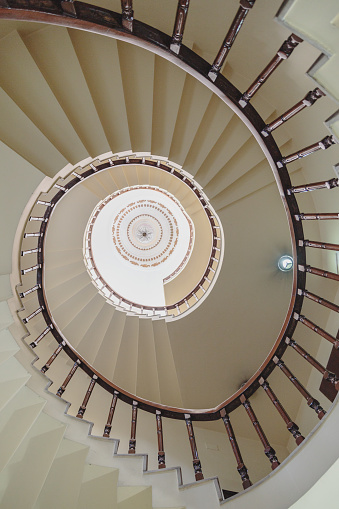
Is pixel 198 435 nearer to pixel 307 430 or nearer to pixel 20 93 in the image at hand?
pixel 307 430

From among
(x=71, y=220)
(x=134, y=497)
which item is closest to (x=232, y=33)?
(x=134, y=497)

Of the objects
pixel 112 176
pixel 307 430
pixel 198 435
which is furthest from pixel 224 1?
pixel 198 435

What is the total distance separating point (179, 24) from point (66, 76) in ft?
4.80

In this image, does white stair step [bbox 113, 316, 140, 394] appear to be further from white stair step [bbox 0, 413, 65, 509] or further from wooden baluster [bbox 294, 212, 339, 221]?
wooden baluster [bbox 294, 212, 339, 221]

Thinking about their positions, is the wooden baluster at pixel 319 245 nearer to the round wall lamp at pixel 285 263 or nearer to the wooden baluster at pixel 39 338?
the round wall lamp at pixel 285 263

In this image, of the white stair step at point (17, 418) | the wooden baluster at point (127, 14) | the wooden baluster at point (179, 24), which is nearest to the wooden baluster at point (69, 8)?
the wooden baluster at point (127, 14)

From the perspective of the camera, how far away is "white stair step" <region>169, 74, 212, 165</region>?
3.63m

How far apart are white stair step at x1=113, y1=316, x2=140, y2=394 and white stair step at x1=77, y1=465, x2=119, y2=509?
2781 millimetres

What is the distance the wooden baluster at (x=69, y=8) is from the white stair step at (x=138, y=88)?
3.79 feet

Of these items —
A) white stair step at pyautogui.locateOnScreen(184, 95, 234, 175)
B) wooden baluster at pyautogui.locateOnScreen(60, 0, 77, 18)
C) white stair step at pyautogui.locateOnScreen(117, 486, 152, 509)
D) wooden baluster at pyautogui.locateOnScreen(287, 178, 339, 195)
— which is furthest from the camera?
white stair step at pyautogui.locateOnScreen(184, 95, 234, 175)

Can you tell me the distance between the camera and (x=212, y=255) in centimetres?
573

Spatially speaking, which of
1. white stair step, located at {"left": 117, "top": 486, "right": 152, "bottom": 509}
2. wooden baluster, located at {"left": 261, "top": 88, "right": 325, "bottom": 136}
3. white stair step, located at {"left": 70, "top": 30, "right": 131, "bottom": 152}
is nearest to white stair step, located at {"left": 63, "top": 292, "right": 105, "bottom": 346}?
white stair step, located at {"left": 70, "top": 30, "right": 131, "bottom": 152}

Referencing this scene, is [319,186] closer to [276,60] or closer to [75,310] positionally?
[276,60]

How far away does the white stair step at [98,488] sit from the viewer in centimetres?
263
